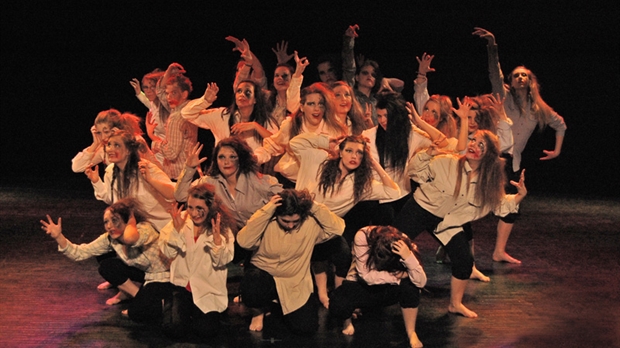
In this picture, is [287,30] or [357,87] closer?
[357,87]

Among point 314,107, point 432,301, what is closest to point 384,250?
point 432,301

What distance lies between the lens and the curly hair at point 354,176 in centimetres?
476

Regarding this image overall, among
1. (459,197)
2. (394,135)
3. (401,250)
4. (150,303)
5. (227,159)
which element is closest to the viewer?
(401,250)

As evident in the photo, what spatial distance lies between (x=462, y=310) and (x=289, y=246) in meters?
1.05

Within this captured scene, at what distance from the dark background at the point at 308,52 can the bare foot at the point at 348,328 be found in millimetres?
4453

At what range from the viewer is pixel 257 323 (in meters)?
4.50

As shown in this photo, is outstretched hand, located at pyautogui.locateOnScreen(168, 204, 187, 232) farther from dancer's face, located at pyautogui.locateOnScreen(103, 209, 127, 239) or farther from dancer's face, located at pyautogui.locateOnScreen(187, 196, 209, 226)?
dancer's face, located at pyautogui.locateOnScreen(103, 209, 127, 239)

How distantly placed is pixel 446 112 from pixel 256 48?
4.05 meters

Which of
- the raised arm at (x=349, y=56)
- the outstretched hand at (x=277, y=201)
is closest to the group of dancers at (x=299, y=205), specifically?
the outstretched hand at (x=277, y=201)

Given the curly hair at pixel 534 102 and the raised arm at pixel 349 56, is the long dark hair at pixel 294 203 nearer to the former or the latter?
the raised arm at pixel 349 56

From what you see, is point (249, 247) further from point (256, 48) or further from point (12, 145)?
point (12, 145)

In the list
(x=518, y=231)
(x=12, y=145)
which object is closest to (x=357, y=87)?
(x=518, y=231)

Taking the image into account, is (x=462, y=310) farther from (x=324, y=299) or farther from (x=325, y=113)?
(x=325, y=113)

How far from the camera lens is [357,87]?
618 centimetres
